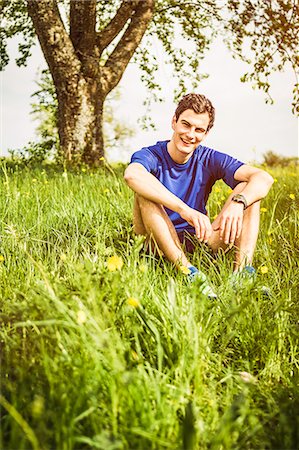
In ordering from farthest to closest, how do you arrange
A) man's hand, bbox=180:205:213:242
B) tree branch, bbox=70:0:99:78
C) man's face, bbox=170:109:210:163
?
tree branch, bbox=70:0:99:78 → man's face, bbox=170:109:210:163 → man's hand, bbox=180:205:213:242

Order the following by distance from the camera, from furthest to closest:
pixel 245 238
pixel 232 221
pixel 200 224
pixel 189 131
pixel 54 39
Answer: pixel 54 39 → pixel 189 131 → pixel 245 238 → pixel 232 221 → pixel 200 224

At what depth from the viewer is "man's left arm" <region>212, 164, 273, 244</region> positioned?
12.2 feet

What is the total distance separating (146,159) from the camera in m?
4.04

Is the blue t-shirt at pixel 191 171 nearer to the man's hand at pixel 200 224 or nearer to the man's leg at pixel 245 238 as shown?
the man's leg at pixel 245 238

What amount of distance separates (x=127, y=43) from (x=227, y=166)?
19.5 ft

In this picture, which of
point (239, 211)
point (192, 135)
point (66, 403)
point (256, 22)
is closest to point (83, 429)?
point (66, 403)

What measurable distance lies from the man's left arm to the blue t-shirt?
8 cm

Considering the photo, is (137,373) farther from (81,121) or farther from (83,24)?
(83,24)

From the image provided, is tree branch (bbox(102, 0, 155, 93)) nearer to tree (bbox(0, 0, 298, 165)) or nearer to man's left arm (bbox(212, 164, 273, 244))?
tree (bbox(0, 0, 298, 165))

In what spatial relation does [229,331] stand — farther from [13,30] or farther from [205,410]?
[13,30]

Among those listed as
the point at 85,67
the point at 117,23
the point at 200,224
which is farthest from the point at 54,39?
the point at 200,224

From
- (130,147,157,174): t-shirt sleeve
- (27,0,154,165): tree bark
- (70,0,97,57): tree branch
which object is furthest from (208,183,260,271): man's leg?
(70,0,97,57): tree branch

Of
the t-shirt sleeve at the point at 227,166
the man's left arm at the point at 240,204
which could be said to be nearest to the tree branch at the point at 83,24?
the t-shirt sleeve at the point at 227,166

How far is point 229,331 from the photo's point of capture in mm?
2629
